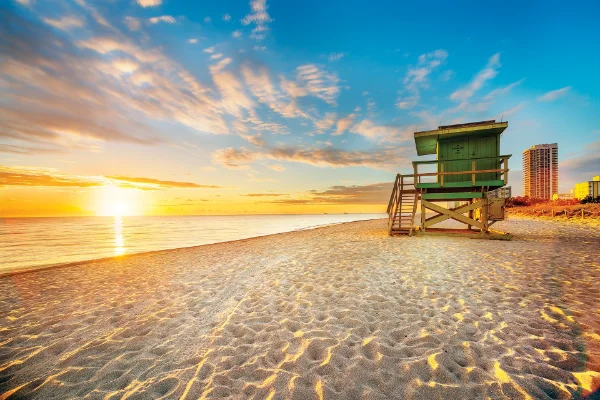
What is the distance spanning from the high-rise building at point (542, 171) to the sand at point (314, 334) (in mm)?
133958

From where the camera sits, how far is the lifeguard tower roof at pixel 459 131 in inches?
466

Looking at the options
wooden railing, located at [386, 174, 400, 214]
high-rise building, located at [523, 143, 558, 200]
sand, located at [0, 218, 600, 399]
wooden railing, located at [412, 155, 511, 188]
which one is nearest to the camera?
sand, located at [0, 218, 600, 399]

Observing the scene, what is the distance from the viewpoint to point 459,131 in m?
12.4

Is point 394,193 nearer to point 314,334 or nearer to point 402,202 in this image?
point 402,202

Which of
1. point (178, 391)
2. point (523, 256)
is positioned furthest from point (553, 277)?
point (178, 391)

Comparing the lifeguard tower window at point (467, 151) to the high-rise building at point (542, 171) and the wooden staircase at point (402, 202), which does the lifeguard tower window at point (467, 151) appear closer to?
the wooden staircase at point (402, 202)

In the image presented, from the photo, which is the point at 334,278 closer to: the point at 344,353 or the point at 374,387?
the point at 344,353

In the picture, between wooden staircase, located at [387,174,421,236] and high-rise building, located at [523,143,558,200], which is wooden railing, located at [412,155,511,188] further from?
high-rise building, located at [523,143,558,200]

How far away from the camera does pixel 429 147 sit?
1481 cm

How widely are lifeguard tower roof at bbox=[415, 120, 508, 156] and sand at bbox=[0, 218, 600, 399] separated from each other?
7.19m

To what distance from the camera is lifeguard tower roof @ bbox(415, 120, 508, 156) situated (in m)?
11.8

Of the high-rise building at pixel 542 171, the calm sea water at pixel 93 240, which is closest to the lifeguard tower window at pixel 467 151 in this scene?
the calm sea water at pixel 93 240

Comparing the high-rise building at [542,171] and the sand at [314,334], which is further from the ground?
the high-rise building at [542,171]

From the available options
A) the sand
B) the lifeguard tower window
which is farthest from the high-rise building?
the sand
